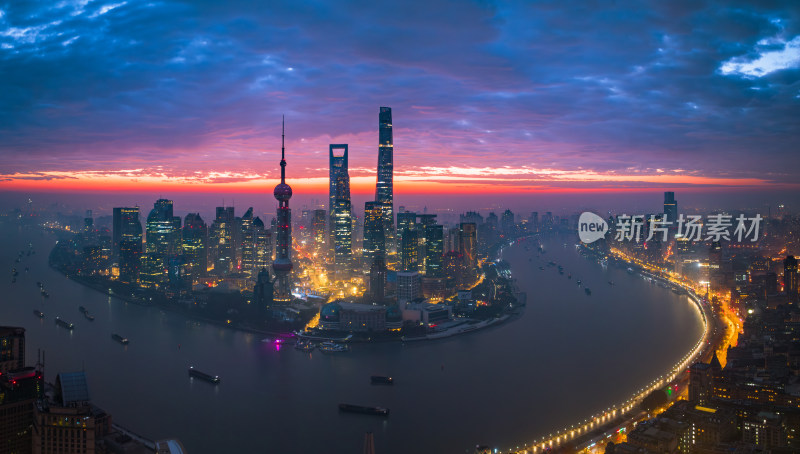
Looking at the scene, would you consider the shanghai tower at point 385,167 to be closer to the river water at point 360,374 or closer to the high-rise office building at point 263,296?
the high-rise office building at point 263,296

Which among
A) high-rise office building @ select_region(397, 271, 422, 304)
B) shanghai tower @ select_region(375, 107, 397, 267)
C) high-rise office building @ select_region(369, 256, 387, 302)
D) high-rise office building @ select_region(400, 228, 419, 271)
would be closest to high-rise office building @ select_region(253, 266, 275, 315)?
high-rise office building @ select_region(369, 256, 387, 302)

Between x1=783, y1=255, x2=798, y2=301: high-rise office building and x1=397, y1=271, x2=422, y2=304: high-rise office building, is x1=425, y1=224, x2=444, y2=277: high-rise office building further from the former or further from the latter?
x1=783, y1=255, x2=798, y2=301: high-rise office building

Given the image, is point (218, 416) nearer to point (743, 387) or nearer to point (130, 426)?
point (130, 426)

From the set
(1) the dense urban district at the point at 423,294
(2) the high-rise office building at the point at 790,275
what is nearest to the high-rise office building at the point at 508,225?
(1) the dense urban district at the point at 423,294

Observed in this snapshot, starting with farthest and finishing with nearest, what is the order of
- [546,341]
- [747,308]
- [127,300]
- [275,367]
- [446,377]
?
[127,300] < [747,308] < [546,341] < [275,367] < [446,377]

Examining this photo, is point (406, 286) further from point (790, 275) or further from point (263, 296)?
point (790, 275)

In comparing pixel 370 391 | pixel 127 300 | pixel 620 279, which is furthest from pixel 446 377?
pixel 620 279

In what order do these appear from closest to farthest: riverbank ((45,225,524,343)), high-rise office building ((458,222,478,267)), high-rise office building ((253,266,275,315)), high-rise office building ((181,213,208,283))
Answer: riverbank ((45,225,524,343)), high-rise office building ((253,266,275,315)), high-rise office building ((181,213,208,283)), high-rise office building ((458,222,478,267))
